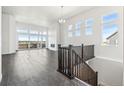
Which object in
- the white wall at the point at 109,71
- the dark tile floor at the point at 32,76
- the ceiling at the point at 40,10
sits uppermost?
the ceiling at the point at 40,10

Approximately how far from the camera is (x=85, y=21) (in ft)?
24.4

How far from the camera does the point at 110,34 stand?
5734 millimetres

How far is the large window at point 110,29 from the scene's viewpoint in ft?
17.7

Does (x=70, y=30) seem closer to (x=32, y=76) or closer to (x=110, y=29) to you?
(x=110, y=29)

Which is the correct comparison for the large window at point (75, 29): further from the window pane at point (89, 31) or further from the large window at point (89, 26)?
the window pane at point (89, 31)

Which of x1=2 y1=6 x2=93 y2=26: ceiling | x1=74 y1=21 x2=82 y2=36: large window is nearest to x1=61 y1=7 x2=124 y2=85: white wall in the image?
x1=74 y1=21 x2=82 y2=36: large window

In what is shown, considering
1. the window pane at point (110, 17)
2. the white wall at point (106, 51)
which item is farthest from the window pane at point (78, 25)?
the window pane at point (110, 17)

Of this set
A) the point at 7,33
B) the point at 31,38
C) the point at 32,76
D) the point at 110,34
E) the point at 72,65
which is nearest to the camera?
the point at 32,76

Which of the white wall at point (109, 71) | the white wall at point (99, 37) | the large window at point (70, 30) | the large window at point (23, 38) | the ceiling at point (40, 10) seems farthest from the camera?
A: the large window at point (23, 38)

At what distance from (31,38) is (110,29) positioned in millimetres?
9457

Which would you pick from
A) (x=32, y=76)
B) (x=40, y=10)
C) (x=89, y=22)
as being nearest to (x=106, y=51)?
(x=89, y=22)
